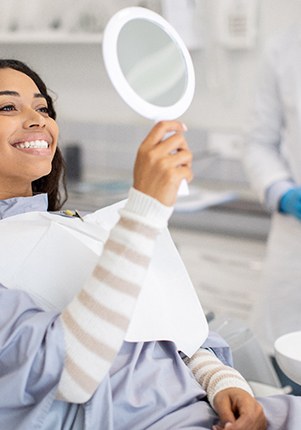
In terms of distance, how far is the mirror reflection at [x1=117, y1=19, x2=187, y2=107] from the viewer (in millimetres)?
998

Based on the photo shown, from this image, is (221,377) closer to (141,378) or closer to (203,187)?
(141,378)

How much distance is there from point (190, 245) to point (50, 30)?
1301 mm

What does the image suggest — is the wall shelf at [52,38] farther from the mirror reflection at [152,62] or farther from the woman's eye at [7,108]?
the mirror reflection at [152,62]

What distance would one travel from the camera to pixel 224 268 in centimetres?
275

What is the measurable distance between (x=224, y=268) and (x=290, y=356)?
62.0 inches

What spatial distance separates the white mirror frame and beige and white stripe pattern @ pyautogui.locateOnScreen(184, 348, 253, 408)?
47 centimetres

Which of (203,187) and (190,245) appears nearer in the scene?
(190,245)

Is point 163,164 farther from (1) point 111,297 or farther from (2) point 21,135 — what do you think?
(2) point 21,135

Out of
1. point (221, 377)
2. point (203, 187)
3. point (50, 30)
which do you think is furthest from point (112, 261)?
point (50, 30)

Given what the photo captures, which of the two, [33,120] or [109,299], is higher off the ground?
[33,120]

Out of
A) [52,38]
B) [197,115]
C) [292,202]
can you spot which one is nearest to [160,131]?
[292,202]

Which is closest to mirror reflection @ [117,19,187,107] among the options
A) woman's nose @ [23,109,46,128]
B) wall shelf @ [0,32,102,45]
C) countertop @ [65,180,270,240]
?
woman's nose @ [23,109,46,128]

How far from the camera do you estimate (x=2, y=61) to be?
55.6 inches

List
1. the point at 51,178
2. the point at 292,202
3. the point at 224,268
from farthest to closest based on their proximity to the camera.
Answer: the point at 224,268
the point at 292,202
the point at 51,178
